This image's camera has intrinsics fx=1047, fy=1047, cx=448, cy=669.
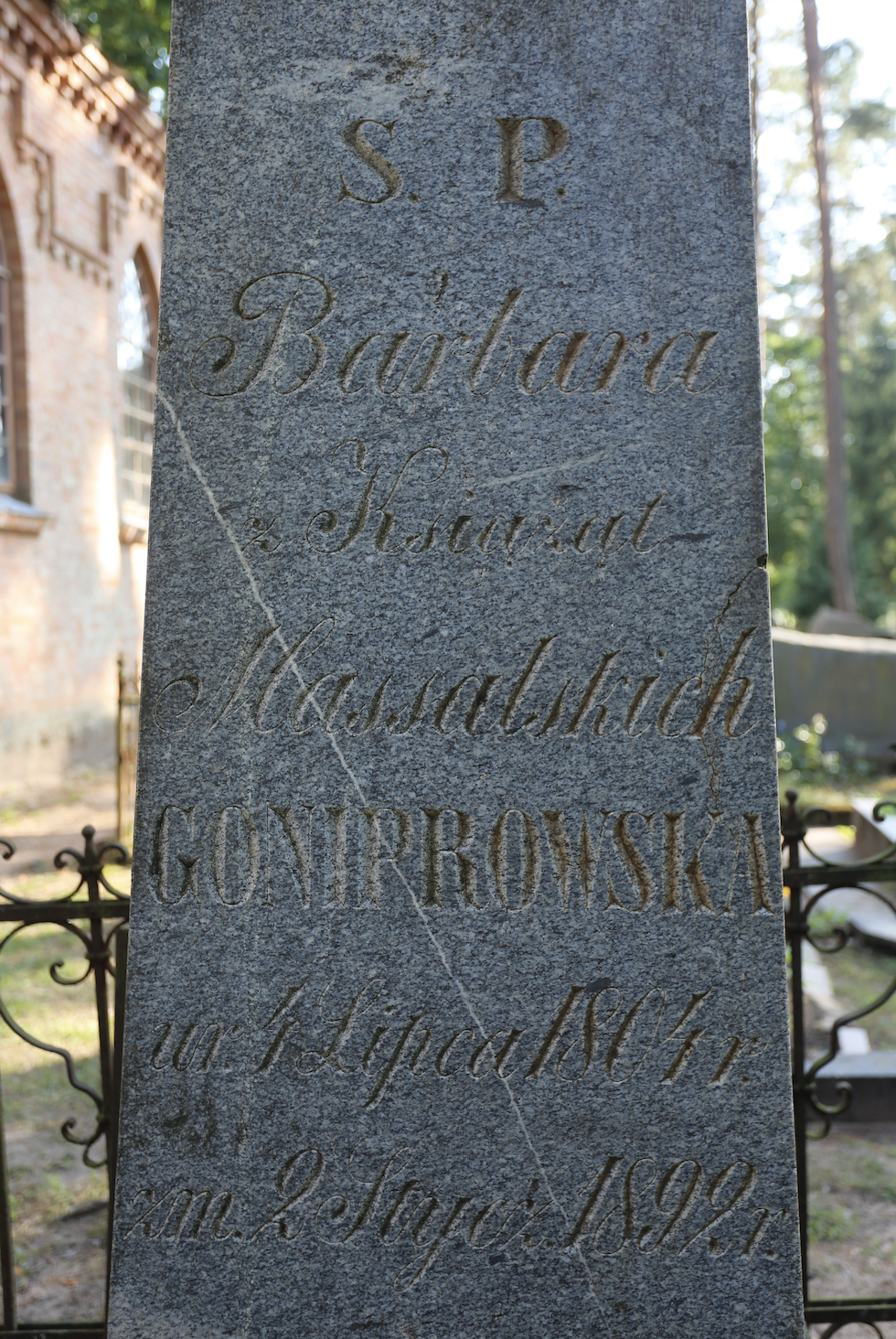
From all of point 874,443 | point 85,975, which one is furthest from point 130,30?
point 874,443

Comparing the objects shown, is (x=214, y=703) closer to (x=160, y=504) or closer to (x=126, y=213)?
(x=160, y=504)

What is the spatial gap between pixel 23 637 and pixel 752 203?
842 cm

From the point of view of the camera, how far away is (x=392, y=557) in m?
2.09

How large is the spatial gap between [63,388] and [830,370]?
12.8 meters

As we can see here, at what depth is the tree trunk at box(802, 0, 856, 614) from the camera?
16.8 m

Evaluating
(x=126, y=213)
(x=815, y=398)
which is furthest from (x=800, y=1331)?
(x=815, y=398)

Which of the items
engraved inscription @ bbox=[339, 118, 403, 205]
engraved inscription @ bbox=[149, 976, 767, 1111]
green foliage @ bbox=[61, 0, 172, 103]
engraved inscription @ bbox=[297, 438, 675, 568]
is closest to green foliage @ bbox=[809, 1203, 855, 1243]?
engraved inscription @ bbox=[149, 976, 767, 1111]

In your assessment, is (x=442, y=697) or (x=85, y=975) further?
(x=85, y=975)

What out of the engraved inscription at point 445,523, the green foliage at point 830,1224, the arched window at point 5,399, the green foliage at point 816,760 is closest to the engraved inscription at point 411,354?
the engraved inscription at point 445,523

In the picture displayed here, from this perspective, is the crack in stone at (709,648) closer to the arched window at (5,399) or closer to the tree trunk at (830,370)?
the arched window at (5,399)

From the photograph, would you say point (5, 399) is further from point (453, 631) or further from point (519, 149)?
point (453, 631)

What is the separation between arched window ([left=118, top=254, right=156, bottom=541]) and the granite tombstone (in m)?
10.5

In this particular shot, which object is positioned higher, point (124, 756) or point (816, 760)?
point (124, 756)

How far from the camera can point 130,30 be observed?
12.1 m
